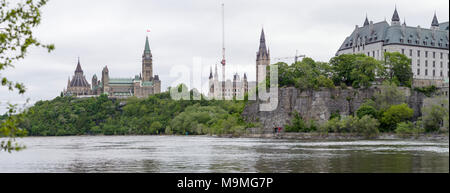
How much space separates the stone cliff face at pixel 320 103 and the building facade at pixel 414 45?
674 inches

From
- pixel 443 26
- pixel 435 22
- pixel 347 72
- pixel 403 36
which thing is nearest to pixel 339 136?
pixel 347 72

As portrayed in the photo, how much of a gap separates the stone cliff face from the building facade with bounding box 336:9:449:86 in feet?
56.2

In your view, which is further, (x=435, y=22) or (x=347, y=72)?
(x=435, y=22)

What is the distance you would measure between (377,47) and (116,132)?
69367mm

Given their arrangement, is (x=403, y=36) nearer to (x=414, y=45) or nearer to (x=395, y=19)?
(x=414, y=45)

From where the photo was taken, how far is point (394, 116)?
85.7 metres

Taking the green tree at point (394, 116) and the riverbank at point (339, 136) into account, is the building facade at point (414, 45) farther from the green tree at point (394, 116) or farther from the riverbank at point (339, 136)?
the riverbank at point (339, 136)

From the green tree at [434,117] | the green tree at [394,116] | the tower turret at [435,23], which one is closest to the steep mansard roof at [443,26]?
the tower turret at [435,23]

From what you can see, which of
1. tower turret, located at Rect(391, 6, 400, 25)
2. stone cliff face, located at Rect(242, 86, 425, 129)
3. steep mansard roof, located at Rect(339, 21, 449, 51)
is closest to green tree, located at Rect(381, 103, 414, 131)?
stone cliff face, located at Rect(242, 86, 425, 129)

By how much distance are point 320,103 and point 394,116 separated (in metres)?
14.2

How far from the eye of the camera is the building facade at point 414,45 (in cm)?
11069

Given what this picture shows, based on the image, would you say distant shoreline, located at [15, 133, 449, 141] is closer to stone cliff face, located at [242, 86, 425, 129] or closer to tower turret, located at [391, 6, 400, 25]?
stone cliff face, located at [242, 86, 425, 129]
